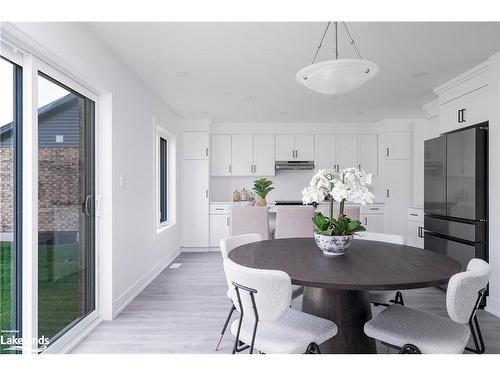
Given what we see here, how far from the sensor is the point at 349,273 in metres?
1.60

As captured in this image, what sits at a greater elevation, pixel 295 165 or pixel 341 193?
pixel 295 165

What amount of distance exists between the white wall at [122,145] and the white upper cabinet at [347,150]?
135 inches

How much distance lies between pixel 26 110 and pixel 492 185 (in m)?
3.82

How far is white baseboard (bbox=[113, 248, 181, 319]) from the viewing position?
9.73ft

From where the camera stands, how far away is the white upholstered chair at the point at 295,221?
154 inches

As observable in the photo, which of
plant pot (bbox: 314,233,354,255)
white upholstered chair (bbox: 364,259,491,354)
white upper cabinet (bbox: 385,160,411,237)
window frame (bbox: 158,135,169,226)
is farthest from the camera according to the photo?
white upper cabinet (bbox: 385,160,411,237)

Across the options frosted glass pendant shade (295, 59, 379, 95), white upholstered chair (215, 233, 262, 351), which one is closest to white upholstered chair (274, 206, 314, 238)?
white upholstered chair (215, 233, 262, 351)

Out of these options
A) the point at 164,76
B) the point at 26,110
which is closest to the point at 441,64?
the point at 164,76

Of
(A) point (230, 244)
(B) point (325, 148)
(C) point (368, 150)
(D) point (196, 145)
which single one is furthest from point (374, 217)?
(A) point (230, 244)

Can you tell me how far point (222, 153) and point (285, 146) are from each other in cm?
122

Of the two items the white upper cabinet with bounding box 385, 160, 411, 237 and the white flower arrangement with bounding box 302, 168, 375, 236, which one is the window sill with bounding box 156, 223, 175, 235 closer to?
the white flower arrangement with bounding box 302, 168, 375, 236

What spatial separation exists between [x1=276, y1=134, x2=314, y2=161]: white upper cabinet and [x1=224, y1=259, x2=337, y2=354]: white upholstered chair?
182 inches

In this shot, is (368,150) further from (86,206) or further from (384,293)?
(86,206)
